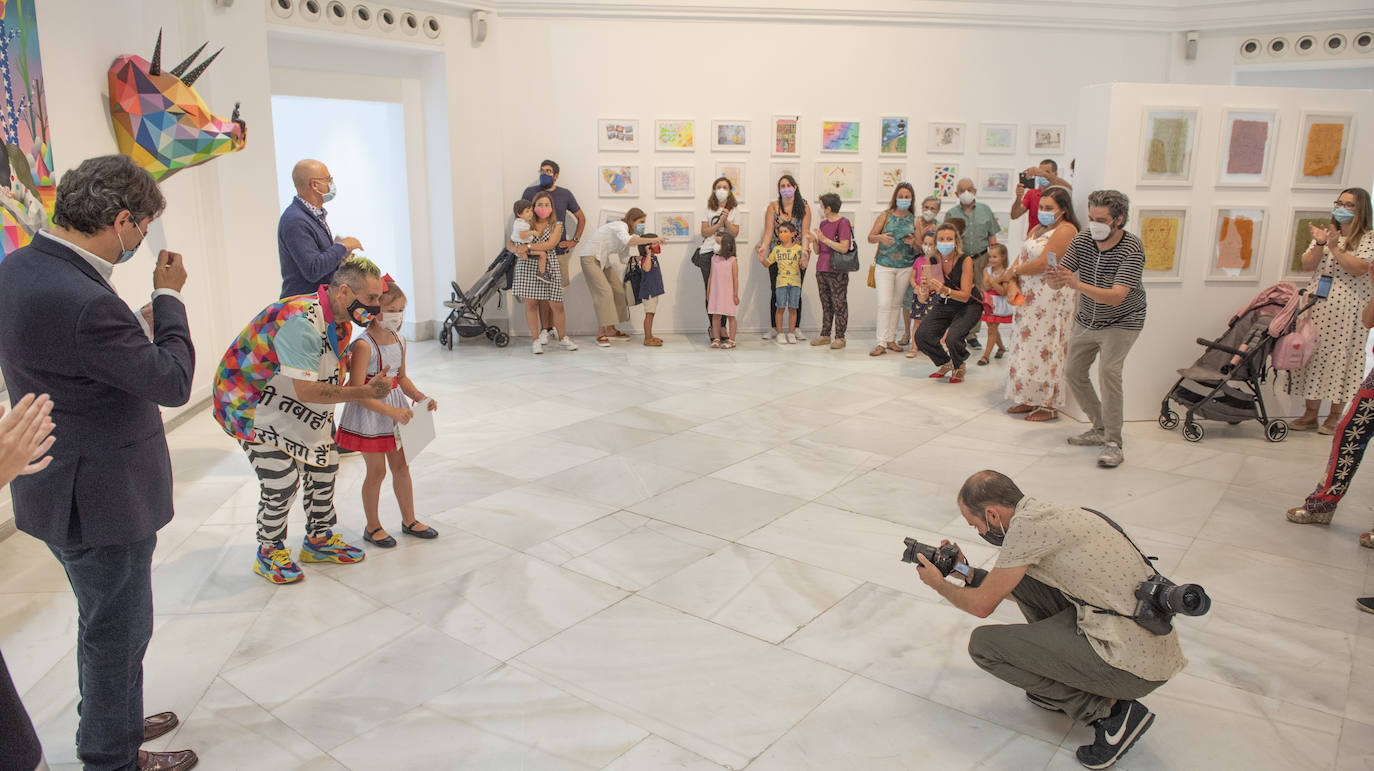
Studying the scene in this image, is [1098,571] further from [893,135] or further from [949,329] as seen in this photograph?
[893,135]

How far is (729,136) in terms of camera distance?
38.8ft

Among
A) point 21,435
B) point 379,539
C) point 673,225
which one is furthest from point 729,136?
point 21,435

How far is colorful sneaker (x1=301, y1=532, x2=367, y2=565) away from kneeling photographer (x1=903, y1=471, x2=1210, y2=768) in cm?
300

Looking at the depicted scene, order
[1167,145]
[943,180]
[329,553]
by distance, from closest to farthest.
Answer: [329,553], [1167,145], [943,180]

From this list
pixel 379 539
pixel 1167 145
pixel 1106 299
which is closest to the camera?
pixel 379 539

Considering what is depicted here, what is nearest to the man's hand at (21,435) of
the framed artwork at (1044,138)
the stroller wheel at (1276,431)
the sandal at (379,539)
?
the sandal at (379,539)

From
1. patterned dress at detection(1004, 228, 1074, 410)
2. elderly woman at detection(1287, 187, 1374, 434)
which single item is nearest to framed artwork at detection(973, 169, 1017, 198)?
patterned dress at detection(1004, 228, 1074, 410)

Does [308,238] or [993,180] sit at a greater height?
[993,180]

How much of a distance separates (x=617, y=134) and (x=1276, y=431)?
25.0ft

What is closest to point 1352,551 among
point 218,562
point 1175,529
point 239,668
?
point 1175,529

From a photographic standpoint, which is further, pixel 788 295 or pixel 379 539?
pixel 788 295

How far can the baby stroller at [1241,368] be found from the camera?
7.30 meters

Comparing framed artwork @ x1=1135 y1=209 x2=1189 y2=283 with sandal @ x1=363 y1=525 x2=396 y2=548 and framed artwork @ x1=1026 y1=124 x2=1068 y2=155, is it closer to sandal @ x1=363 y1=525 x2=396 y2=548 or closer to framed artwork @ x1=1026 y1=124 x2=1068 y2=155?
framed artwork @ x1=1026 y1=124 x2=1068 y2=155

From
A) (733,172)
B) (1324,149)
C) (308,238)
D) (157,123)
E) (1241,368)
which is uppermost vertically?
(157,123)
